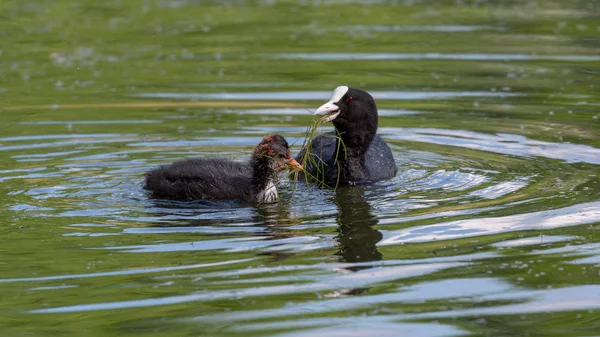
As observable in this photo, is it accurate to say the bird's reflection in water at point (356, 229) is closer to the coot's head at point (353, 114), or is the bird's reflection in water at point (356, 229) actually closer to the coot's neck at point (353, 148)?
the coot's neck at point (353, 148)

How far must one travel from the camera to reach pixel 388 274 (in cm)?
661

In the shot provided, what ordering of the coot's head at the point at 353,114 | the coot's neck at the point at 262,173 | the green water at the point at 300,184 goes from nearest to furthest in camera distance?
the green water at the point at 300,184, the coot's neck at the point at 262,173, the coot's head at the point at 353,114

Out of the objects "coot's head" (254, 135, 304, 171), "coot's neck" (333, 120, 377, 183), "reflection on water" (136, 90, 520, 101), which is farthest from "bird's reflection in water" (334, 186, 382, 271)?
"reflection on water" (136, 90, 520, 101)

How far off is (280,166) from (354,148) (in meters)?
1.33

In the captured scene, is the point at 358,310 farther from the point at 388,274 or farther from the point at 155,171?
the point at 155,171

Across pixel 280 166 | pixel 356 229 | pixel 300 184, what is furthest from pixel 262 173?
pixel 356 229

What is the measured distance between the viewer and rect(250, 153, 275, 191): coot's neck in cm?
865

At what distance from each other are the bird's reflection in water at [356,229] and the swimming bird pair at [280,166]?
0.95 ft

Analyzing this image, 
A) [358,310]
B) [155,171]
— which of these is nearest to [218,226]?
[155,171]

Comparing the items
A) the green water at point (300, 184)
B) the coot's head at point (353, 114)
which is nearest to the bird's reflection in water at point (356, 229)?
the green water at point (300, 184)

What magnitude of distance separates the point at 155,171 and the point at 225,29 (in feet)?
27.3

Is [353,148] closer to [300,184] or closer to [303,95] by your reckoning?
[300,184]

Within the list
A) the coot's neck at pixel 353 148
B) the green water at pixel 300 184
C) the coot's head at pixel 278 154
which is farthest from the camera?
the coot's neck at pixel 353 148

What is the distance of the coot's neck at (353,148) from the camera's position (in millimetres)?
9656
